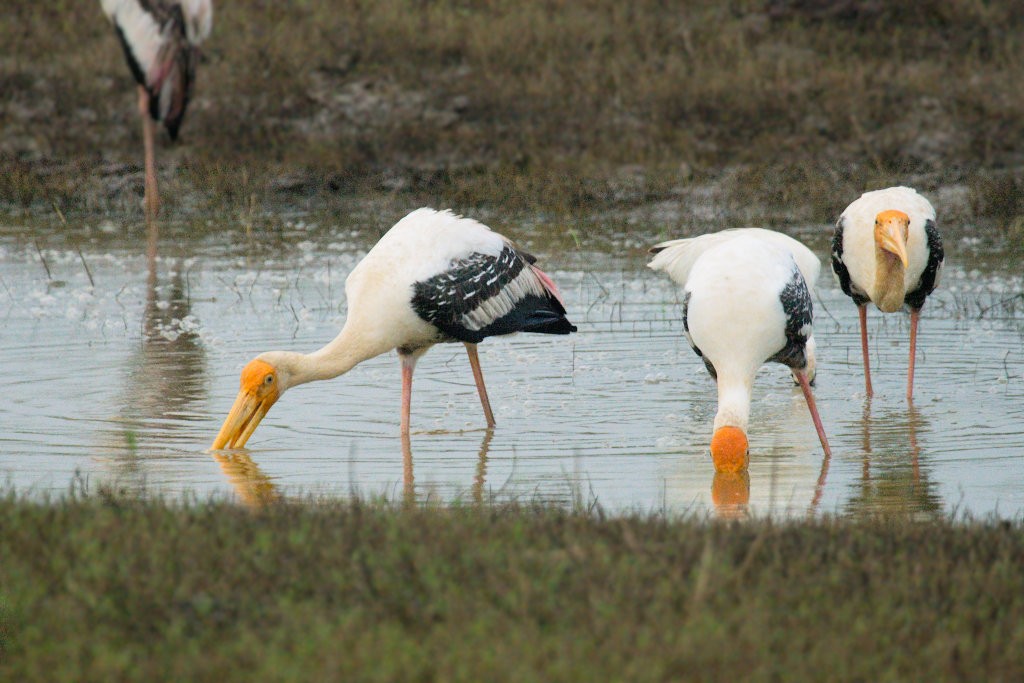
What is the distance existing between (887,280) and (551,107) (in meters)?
9.26

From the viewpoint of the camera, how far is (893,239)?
320 inches

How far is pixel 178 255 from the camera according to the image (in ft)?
43.2

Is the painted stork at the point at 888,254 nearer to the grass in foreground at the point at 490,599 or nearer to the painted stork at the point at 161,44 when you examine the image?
the grass in foreground at the point at 490,599

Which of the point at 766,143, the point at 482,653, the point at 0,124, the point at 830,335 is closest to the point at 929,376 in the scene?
the point at 830,335

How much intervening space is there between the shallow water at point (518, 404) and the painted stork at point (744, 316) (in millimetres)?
350

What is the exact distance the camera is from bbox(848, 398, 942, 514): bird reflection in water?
591cm

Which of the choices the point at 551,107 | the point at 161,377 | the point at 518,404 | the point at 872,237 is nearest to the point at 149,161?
the point at 551,107

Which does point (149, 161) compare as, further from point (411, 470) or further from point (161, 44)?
point (411, 470)

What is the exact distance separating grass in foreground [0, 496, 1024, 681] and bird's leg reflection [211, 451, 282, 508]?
1308 mm

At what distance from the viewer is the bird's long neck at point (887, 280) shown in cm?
830

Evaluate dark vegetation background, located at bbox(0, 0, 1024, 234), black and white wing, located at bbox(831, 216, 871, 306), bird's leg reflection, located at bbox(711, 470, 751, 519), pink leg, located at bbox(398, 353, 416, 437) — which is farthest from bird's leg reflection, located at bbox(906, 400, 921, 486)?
dark vegetation background, located at bbox(0, 0, 1024, 234)

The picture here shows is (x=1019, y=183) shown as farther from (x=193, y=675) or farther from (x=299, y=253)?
(x=193, y=675)

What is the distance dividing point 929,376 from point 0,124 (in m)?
12.5

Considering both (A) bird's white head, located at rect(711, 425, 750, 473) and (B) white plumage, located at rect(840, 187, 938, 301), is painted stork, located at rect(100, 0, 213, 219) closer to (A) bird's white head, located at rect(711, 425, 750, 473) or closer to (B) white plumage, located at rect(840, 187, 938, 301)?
Result: (B) white plumage, located at rect(840, 187, 938, 301)
